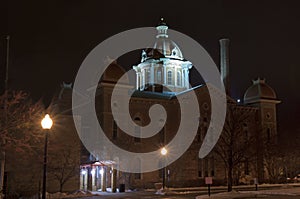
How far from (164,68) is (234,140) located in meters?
29.6

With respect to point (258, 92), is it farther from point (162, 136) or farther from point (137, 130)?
point (137, 130)

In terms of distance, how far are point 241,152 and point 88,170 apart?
1797 centimetres

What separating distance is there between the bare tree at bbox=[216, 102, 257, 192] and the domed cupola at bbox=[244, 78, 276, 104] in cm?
206

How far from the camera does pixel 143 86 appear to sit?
2689 inches

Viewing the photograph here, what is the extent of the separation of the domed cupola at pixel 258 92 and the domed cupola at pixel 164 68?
9.64 metres

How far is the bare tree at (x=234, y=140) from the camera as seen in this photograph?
120 ft

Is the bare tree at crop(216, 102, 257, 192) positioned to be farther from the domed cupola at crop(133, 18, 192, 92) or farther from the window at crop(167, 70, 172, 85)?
the window at crop(167, 70, 172, 85)

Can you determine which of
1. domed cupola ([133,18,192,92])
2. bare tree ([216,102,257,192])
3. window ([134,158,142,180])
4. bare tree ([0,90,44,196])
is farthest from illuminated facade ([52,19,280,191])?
bare tree ([0,90,44,196])

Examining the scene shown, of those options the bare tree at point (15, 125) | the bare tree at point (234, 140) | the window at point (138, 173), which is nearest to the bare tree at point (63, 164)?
the bare tree at point (15, 125)

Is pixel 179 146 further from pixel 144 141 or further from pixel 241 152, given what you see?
pixel 241 152

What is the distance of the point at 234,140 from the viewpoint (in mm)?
40000

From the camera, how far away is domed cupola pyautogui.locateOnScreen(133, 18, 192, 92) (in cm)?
6731

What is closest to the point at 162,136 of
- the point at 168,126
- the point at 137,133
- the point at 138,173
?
the point at 168,126

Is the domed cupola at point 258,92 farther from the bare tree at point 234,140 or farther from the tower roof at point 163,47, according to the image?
the tower roof at point 163,47
